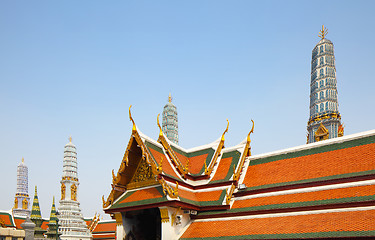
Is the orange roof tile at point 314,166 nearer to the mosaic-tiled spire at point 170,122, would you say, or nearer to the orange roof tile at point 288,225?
the orange roof tile at point 288,225

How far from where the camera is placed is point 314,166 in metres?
16.3

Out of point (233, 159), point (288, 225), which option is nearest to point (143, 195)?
point (233, 159)

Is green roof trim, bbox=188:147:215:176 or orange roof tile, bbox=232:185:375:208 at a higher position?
green roof trim, bbox=188:147:215:176

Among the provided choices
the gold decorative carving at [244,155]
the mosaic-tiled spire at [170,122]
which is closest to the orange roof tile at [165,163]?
the gold decorative carving at [244,155]

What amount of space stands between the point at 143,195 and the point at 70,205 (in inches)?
1393

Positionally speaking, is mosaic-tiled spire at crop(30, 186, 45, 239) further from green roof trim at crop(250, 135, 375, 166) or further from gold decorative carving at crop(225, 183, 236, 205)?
green roof trim at crop(250, 135, 375, 166)

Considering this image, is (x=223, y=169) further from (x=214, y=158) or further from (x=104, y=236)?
(x=104, y=236)

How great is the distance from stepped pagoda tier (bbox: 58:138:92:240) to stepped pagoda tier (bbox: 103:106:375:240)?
95.7 ft

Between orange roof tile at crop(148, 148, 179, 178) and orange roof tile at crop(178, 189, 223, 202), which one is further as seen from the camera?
orange roof tile at crop(148, 148, 179, 178)

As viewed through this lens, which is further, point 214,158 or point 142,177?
point 214,158

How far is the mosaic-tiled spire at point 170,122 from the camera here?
81812mm

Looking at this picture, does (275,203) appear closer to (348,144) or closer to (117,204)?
(348,144)

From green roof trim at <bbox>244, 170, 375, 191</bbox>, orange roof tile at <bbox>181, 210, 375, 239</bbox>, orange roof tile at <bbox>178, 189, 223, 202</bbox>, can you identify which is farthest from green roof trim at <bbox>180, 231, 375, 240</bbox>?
green roof trim at <bbox>244, 170, 375, 191</bbox>

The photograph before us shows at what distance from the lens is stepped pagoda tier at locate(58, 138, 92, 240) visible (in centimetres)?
4469
